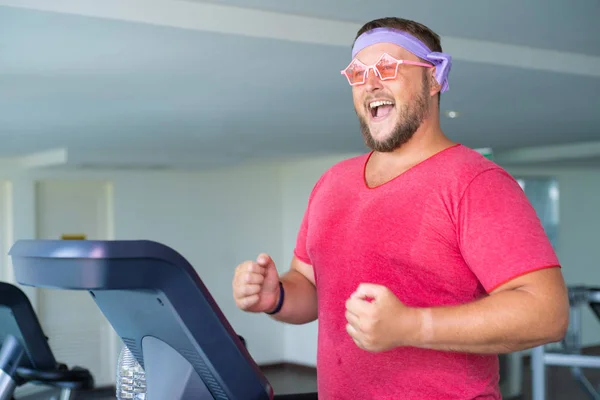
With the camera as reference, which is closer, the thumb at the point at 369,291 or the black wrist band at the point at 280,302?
the thumb at the point at 369,291

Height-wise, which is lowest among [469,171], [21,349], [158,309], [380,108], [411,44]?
[21,349]

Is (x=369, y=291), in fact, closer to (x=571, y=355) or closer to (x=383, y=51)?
(x=383, y=51)

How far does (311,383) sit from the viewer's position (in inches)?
339

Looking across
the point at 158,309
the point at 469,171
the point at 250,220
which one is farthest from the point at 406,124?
the point at 250,220

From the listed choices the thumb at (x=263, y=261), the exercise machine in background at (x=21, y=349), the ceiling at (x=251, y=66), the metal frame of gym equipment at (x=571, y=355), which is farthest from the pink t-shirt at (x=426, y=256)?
the metal frame of gym equipment at (x=571, y=355)

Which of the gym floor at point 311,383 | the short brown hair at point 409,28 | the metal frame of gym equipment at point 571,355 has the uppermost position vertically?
the short brown hair at point 409,28

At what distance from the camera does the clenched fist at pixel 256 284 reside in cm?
117

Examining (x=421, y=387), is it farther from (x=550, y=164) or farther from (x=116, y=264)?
(x=550, y=164)

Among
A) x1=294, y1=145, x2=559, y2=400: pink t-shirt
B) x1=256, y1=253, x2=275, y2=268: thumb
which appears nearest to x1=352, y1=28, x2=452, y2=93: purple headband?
x1=294, y1=145, x2=559, y2=400: pink t-shirt

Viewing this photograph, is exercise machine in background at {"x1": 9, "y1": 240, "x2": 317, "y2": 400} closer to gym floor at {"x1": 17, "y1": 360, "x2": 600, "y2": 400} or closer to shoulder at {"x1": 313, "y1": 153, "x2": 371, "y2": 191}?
shoulder at {"x1": 313, "y1": 153, "x2": 371, "y2": 191}

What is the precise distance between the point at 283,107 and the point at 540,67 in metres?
1.64

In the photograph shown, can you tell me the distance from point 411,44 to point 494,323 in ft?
1.64

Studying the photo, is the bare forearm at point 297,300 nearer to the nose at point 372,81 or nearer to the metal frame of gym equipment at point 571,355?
the nose at point 372,81

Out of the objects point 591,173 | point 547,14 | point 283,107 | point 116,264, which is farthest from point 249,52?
point 591,173
